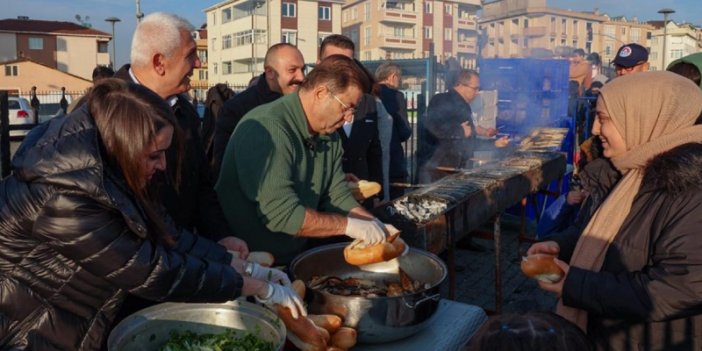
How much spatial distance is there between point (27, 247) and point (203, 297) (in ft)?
1.67

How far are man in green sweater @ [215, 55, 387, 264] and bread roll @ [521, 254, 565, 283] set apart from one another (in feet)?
2.03

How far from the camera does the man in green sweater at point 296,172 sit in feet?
8.06

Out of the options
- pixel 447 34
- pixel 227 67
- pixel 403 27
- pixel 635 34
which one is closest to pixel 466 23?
pixel 447 34

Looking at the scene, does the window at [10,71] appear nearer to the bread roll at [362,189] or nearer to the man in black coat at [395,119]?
the man in black coat at [395,119]

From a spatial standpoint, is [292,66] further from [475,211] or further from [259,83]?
[475,211]

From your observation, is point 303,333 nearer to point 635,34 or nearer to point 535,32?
point 535,32

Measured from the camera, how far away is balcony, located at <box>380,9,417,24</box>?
178 feet

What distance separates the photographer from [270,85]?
4375mm

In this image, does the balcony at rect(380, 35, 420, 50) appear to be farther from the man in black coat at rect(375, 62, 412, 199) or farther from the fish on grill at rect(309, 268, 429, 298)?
the fish on grill at rect(309, 268, 429, 298)

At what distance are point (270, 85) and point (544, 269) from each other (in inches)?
110

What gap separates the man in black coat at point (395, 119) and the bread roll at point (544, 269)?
3.62 meters

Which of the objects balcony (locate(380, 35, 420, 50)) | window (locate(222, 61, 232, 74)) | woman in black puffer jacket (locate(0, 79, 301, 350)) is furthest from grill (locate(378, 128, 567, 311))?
window (locate(222, 61, 232, 74))

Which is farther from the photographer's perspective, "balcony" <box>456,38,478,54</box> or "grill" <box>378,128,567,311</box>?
"balcony" <box>456,38,478,54</box>

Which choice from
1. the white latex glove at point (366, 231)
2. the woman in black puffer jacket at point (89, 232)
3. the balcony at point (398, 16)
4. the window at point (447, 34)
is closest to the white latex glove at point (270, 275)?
the woman in black puffer jacket at point (89, 232)
